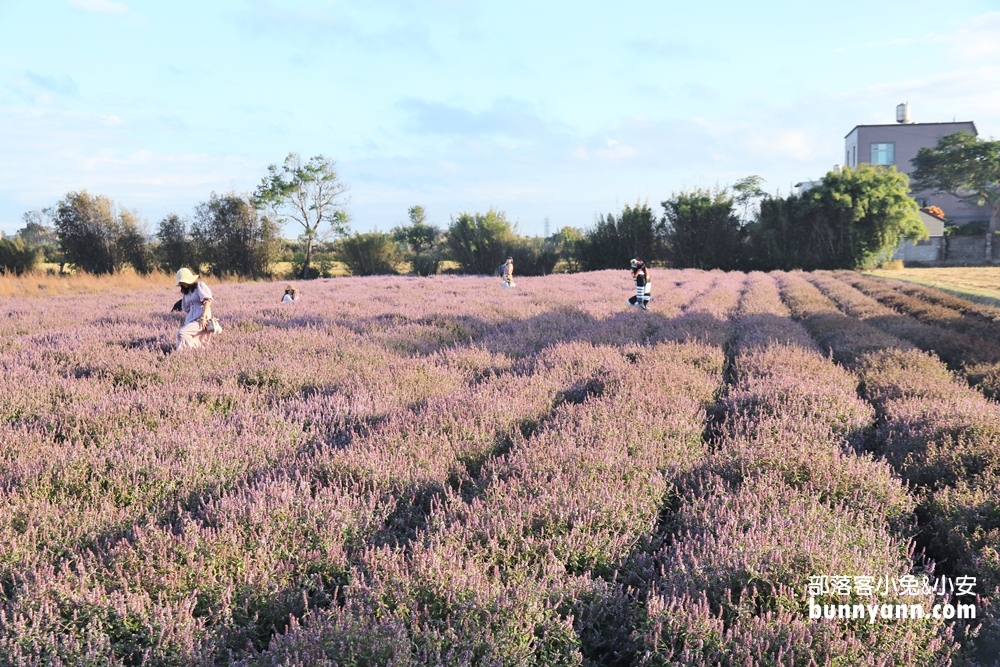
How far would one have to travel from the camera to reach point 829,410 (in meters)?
4.89

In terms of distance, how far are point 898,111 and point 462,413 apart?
8113 centimetres

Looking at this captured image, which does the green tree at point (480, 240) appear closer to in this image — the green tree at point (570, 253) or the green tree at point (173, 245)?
the green tree at point (570, 253)

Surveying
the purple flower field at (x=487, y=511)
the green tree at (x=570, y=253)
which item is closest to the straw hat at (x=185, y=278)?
the purple flower field at (x=487, y=511)

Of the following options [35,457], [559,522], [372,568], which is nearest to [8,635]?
[372,568]

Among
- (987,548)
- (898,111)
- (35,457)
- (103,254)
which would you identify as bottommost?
(987,548)

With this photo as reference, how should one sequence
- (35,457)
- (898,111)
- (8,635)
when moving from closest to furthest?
(8,635) → (35,457) → (898,111)

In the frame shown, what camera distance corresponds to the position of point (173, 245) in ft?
118

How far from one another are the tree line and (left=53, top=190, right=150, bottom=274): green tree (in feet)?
0.18

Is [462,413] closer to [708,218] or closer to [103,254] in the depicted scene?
[103,254]

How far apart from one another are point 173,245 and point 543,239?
78.5ft

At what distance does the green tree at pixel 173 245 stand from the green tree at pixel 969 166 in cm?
5910

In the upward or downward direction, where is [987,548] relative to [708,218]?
downward

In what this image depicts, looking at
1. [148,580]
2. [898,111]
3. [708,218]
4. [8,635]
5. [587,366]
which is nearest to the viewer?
[8,635]

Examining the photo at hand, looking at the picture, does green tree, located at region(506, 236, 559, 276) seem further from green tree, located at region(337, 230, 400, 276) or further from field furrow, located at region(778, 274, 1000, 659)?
field furrow, located at region(778, 274, 1000, 659)
